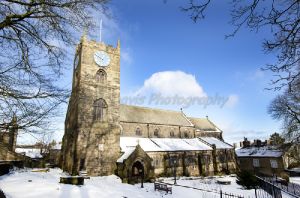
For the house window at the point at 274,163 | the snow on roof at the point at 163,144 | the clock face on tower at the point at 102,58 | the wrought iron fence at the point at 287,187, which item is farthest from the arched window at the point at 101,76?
the house window at the point at 274,163

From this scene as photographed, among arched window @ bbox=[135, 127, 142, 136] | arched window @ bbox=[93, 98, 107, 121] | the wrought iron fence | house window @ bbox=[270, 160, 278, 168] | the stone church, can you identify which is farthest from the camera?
house window @ bbox=[270, 160, 278, 168]

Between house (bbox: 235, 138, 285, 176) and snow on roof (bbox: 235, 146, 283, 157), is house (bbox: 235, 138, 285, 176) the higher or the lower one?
the lower one

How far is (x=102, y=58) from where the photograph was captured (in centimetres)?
3008

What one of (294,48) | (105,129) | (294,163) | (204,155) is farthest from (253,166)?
(294,48)

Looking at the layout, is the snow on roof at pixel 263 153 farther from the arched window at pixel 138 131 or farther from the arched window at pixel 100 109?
the arched window at pixel 100 109

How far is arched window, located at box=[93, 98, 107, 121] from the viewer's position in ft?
91.2

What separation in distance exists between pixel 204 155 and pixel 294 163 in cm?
2311

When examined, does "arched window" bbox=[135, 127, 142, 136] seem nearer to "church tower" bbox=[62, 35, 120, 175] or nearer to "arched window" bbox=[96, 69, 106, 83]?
"church tower" bbox=[62, 35, 120, 175]

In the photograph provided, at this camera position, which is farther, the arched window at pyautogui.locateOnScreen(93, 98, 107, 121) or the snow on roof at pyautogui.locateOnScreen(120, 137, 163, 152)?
the snow on roof at pyautogui.locateOnScreen(120, 137, 163, 152)

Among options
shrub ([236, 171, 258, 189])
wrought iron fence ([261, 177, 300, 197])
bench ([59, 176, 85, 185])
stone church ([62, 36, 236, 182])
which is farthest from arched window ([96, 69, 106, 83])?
wrought iron fence ([261, 177, 300, 197])

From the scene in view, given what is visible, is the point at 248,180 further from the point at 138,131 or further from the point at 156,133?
the point at 156,133

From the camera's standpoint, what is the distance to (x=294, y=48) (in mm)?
5035

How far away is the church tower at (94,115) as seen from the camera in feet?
82.8

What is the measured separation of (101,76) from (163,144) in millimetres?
14960
